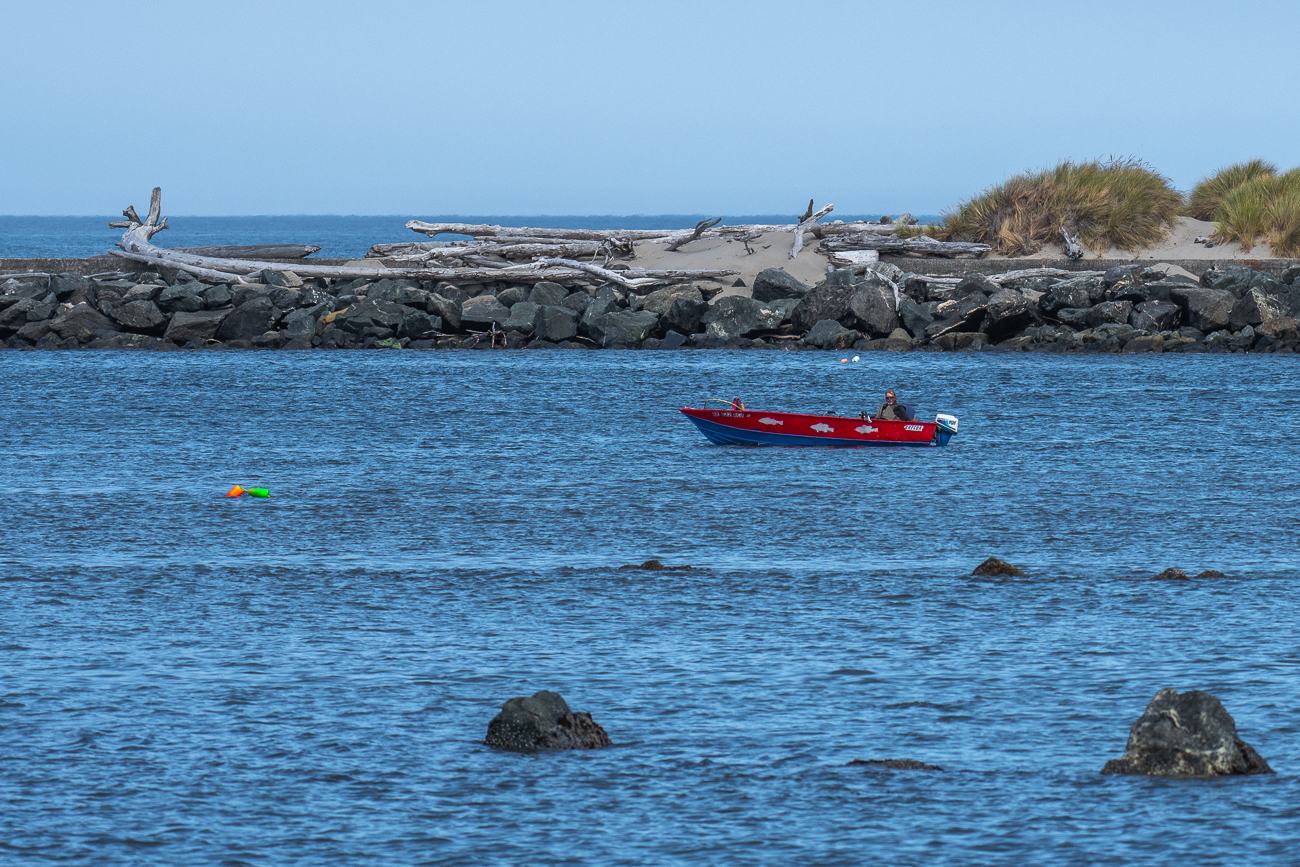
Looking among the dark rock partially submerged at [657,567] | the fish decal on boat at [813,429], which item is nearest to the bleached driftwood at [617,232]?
the fish decal on boat at [813,429]

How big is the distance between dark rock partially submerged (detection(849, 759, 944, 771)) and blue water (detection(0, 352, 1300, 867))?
0.16 m

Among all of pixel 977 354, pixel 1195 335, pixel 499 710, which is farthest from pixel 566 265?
pixel 499 710

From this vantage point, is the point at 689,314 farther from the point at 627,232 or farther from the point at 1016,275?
the point at 1016,275

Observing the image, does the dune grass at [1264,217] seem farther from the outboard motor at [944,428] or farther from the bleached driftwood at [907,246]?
the outboard motor at [944,428]

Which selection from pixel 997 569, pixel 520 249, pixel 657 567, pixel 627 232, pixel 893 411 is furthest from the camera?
pixel 627 232

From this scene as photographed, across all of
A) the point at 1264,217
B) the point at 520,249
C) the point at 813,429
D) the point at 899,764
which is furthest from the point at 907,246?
the point at 899,764

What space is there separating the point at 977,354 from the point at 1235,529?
30.6 meters

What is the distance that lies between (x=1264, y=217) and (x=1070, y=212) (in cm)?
733

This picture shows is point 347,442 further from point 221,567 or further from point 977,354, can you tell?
point 977,354

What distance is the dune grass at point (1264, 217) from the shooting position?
2437 inches

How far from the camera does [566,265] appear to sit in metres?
58.3

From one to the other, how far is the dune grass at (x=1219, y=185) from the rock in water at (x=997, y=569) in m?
54.7

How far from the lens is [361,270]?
192ft

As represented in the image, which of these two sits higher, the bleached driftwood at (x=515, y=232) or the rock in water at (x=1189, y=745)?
the bleached driftwood at (x=515, y=232)
